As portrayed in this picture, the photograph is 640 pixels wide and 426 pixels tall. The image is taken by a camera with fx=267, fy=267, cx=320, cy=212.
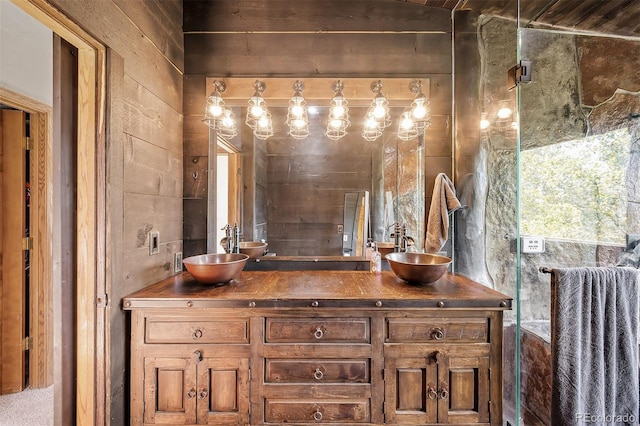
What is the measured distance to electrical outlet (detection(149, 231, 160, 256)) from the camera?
1463 millimetres

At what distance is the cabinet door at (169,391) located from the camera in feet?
4.14

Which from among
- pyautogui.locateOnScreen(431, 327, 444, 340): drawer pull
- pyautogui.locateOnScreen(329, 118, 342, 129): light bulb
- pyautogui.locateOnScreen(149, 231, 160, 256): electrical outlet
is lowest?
pyautogui.locateOnScreen(431, 327, 444, 340): drawer pull

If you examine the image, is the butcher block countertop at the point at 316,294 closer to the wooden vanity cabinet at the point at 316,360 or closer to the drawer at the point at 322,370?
the wooden vanity cabinet at the point at 316,360

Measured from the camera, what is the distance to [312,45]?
6.01 ft

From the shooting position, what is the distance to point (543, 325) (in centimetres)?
167

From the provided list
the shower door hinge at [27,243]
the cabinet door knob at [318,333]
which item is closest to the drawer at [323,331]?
the cabinet door knob at [318,333]

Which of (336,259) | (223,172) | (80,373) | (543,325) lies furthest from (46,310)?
(543,325)

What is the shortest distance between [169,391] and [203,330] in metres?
0.33

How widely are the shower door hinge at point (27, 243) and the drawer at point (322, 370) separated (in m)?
2.01

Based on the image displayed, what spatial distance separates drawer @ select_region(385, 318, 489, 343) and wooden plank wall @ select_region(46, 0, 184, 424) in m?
1.28

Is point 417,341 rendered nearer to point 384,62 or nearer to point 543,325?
point 543,325

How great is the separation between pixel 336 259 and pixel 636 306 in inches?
58.7

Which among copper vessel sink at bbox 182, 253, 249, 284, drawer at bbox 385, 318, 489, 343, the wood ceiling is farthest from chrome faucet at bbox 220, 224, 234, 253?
the wood ceiling

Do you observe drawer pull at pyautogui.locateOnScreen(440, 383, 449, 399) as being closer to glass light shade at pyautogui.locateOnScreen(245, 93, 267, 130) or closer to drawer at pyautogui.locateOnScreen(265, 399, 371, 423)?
drawer at pyautogui.locateOnScreen(265, 399, 371, 423)
